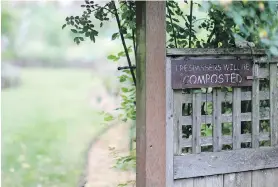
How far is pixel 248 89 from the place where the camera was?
8.49ft

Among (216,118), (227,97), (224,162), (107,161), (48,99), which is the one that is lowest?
(107,161)

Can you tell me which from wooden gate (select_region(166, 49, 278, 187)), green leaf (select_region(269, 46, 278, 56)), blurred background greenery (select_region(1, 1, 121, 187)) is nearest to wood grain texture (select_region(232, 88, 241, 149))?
wooden gate (select_region(166, 49, 278, 187))

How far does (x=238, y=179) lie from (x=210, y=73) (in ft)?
2.09

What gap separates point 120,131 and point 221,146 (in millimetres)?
4924

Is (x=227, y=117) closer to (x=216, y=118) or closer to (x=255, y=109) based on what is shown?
(x=216, y=118)

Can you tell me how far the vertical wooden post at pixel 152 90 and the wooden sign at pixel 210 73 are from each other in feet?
0.32

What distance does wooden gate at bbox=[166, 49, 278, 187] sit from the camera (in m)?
2.44

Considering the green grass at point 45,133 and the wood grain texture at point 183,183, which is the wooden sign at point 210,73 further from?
the green grass at point 45,133

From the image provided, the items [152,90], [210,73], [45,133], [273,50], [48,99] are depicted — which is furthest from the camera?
[48,99]

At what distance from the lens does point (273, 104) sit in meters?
2.63

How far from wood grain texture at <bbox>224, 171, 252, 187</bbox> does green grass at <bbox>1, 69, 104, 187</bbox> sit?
251 centimetres

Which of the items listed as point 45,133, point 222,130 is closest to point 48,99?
point 45,133

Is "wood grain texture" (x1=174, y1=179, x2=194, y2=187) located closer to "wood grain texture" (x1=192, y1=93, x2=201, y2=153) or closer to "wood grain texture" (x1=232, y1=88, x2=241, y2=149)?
"wood grain texture" (x1=192, y1=93, x2=201, y2=153)

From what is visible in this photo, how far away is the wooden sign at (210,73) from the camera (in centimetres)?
240
